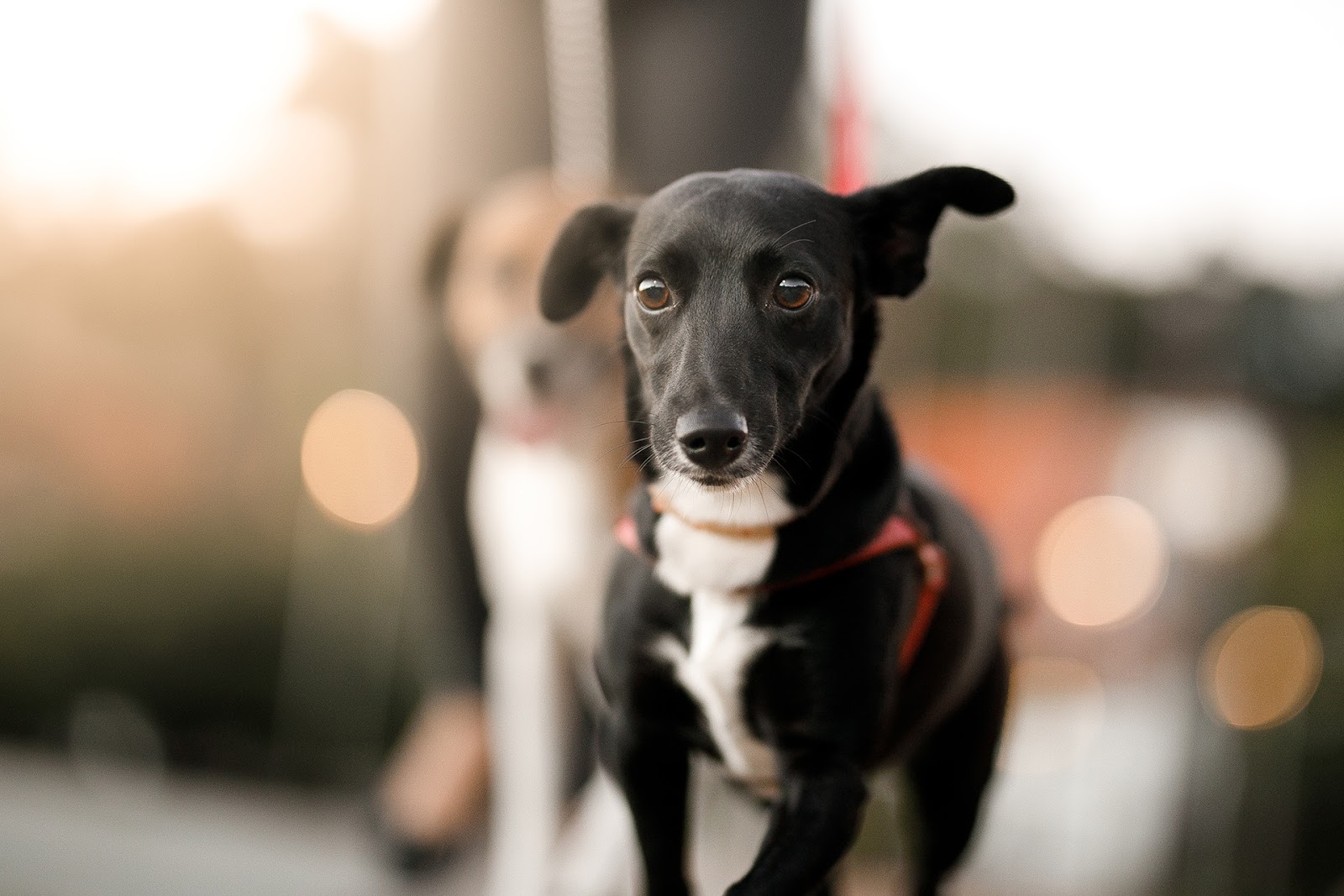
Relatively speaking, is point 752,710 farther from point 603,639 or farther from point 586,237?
point 586,237

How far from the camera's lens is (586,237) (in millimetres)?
1251

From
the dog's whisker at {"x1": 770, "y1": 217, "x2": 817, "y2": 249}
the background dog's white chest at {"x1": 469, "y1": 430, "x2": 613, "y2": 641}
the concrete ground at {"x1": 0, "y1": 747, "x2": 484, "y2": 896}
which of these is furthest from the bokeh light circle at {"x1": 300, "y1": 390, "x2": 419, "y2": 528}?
the dog's whisker at {"x1": 770, "y1": 217, "x2": 817, "y2": 249}

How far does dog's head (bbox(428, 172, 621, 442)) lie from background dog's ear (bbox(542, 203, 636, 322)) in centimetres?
128

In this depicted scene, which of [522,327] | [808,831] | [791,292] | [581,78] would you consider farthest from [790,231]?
[522,327]

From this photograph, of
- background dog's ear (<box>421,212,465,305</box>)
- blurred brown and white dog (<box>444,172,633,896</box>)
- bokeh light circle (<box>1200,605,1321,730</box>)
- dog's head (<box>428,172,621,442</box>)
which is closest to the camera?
blurred brown and white dog (<box>444,172,633,896</box>)

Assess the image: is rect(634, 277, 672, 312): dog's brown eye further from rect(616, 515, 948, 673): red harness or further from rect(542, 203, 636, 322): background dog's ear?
rect(616, 515, 948, 673): red harness

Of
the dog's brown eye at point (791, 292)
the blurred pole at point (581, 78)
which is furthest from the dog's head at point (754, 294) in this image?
the blurred pole at point (581, 78)

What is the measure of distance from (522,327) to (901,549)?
1.72 m

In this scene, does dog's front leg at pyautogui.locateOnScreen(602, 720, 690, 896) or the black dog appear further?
dog's front leg at pyautogui.locateOnScreen(602, 720, 690, 896)

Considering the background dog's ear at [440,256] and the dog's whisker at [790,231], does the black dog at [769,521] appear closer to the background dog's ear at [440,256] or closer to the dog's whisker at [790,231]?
the dog's whisker at [790,231]

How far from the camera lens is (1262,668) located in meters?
3.23

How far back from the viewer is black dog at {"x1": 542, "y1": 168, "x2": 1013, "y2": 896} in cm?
105

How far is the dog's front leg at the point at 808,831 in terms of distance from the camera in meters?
1.02

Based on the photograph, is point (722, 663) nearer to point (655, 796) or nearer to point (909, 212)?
point (655, 796)
